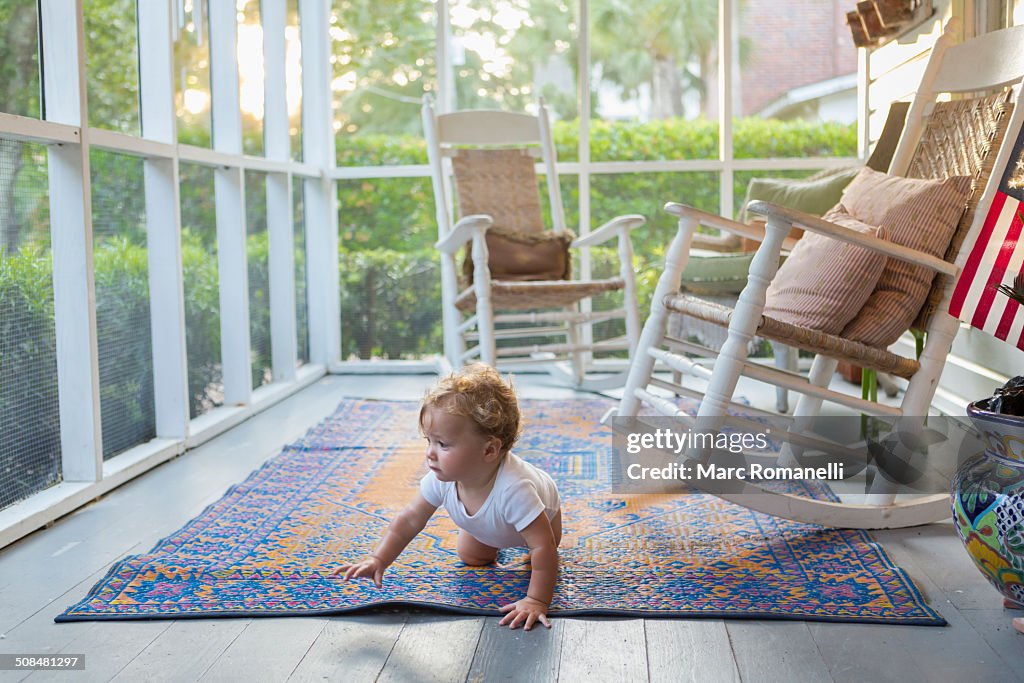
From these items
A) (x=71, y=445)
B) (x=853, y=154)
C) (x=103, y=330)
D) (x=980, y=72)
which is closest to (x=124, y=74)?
(x=103, y=330)

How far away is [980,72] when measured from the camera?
2.60m

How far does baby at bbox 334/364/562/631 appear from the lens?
1.83m

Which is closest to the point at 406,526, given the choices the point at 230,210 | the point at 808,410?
the point at 808,410

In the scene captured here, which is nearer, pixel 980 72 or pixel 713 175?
pixel 980 72

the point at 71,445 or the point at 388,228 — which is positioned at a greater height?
the point at 388,228

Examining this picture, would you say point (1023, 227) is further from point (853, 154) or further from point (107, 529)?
A: point (853, 154)

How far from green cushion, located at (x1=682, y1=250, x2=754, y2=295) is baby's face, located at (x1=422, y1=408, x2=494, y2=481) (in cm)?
185

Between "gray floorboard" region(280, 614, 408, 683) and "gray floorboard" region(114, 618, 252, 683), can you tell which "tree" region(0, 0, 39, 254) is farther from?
"gray floorboard" region(280, 614, 408, 683)

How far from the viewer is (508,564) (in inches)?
82.4

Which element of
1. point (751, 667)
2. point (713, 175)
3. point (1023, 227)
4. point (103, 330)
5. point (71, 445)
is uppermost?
point (713, 175)

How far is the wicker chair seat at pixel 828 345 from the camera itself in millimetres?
2291

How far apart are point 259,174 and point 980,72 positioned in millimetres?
2611

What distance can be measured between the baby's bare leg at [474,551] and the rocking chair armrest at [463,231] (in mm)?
1756

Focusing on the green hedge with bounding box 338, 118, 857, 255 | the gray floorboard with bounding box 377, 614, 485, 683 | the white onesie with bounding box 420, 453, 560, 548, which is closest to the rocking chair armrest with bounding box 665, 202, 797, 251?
the white onesie with bounding box 420, 453, 560, 548
